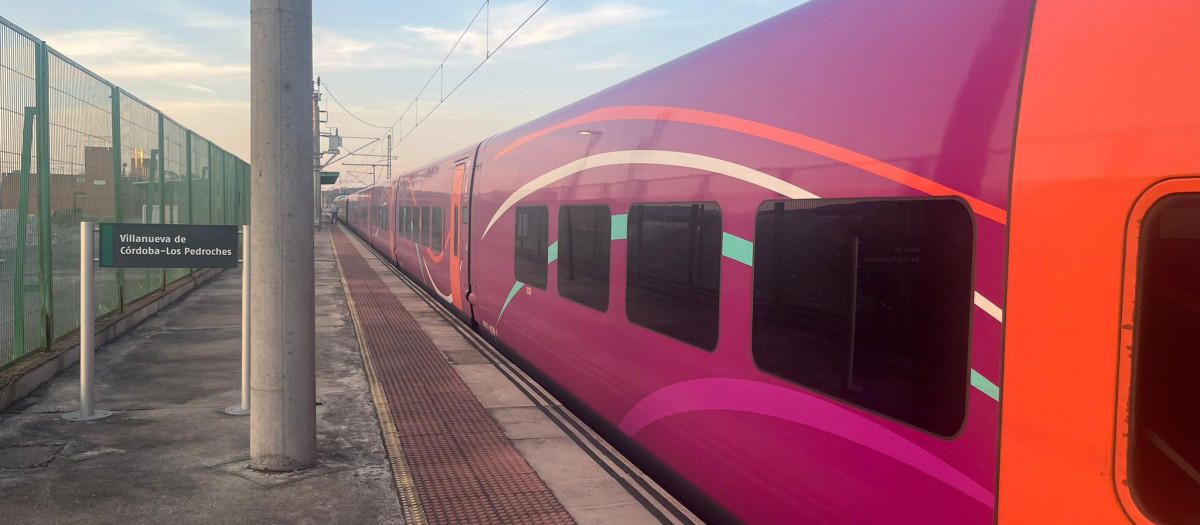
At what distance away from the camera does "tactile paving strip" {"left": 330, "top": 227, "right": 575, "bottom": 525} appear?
468 cm

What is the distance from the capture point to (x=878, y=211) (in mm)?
3215

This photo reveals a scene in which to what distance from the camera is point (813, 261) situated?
3.61m

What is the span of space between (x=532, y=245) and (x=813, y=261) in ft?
15.6

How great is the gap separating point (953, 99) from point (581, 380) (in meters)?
4.29

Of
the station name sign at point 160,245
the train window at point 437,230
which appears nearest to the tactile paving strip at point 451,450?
the station name sign at point 160,245

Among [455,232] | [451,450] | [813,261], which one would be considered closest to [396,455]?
[451,450]

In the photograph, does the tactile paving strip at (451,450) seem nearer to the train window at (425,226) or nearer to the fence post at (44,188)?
the fence post at (44,188)

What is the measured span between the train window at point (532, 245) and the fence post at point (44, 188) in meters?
4.39

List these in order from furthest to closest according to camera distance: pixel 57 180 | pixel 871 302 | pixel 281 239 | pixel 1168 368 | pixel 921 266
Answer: pixel 57 180 → pixel 281 239 → pixel 871 302 → pixel 921 266 → pixel 1168 368

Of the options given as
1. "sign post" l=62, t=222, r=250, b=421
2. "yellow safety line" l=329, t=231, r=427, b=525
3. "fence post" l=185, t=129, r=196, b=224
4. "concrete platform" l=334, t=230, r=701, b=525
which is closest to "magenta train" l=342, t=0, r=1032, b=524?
"concrete platform" l=334, t=230, r=701, b=525

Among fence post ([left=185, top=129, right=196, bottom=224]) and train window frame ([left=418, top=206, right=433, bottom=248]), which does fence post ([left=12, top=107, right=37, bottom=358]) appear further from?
train window frame ([left=418, top=206, right=433, bottom=248])

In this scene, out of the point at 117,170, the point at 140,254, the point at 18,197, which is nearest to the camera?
the point at 140,254

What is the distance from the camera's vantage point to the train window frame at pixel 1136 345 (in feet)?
7.41

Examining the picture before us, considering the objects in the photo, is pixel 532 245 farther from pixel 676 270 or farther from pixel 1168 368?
pixel 1168 368
